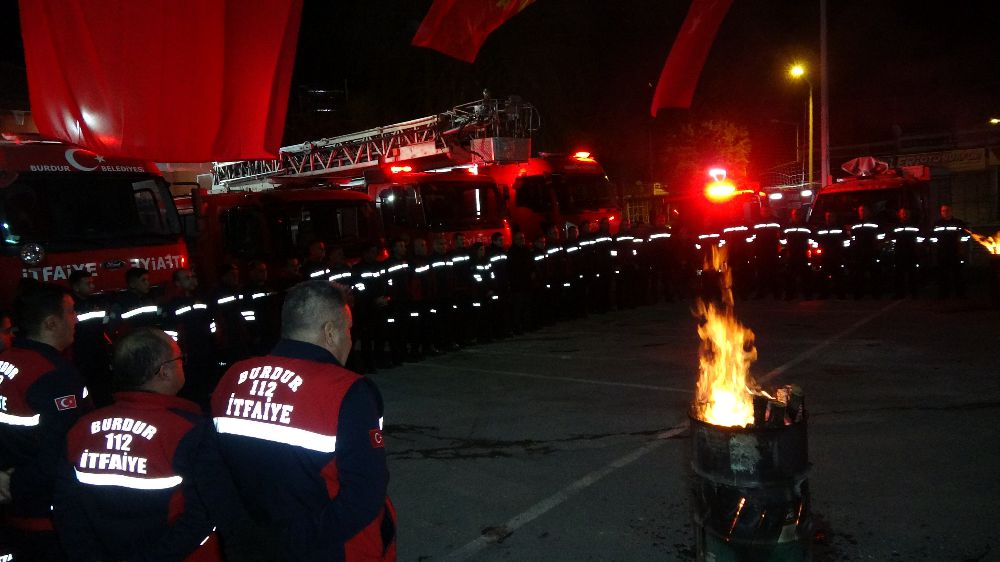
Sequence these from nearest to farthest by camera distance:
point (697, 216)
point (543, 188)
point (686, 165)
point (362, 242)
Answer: point (362, 242), point (543, 188), point (697, 216), point (686, 165)

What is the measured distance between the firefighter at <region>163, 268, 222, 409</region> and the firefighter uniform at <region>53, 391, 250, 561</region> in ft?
16.4

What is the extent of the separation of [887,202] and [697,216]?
14.3 ft

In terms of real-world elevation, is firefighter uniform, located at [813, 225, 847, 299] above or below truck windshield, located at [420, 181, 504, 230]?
below

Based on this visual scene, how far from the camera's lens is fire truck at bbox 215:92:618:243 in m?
14.2

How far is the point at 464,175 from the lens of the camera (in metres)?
14.7

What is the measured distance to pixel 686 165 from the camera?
1718 inches

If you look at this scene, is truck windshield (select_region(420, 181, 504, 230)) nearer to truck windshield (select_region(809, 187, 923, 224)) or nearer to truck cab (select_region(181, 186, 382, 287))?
truck cab (select_region(181, 186, 382, 287))

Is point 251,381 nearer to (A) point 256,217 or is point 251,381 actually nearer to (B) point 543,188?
(A) point 256,217

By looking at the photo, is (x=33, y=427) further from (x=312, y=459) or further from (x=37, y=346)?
(x=312, y=459)

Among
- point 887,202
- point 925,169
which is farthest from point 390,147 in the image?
point 925,169

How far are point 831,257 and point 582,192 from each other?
5267mm

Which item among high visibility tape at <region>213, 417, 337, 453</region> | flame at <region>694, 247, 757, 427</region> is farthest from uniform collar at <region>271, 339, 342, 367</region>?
flame at <region>694, 247, 757, 427</region>

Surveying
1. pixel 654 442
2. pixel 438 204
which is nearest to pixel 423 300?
pixel 438 204

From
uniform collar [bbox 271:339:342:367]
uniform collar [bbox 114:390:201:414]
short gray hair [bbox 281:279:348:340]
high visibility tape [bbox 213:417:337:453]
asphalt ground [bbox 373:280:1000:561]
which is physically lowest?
asphalt ground [bbox 373:280:1000:561]
